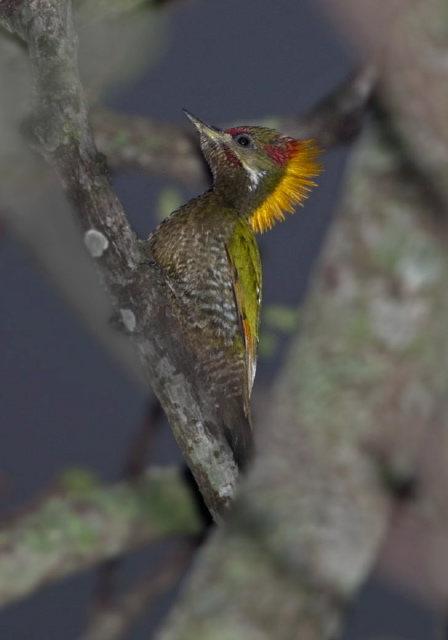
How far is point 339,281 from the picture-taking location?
6.29 feet

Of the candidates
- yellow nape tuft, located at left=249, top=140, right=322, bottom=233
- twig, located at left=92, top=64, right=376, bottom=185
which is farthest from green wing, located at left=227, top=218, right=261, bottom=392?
twig, located at left=92, top=64, right=376, bottom=185

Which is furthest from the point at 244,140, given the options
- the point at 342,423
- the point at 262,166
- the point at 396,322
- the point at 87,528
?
the point at 342,423

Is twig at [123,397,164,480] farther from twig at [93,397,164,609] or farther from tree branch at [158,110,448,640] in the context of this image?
tree branch at [158,110,448,640]

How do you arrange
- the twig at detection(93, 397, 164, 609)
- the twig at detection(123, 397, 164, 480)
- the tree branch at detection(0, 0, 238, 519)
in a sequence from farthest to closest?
the twig at detection(123, 397, 164, 480), the twig at detection(93, 397, 164, 609), the tree branch at detection(0, 0, 238, 519)

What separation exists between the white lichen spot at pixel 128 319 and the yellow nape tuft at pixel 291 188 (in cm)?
126

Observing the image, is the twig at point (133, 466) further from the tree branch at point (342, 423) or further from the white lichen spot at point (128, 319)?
the tree branch at point (342, 423)

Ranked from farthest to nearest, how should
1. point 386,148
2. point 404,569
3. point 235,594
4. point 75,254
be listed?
point 75,254, point 386,148, point 235,594, point 404,569

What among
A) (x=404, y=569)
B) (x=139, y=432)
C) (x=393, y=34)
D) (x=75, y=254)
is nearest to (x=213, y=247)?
(x=75, y=254)

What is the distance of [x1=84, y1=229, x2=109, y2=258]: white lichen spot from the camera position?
225 centimetres

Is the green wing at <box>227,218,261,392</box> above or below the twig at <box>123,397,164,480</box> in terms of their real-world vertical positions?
above

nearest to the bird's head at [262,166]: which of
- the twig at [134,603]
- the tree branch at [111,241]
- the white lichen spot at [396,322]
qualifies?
the tree branch at [111,241]

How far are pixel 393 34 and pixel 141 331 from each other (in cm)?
107

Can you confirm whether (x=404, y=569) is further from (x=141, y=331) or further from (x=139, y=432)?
(x=139, y=432)

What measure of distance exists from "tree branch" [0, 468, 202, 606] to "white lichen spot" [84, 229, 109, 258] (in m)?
1.39
